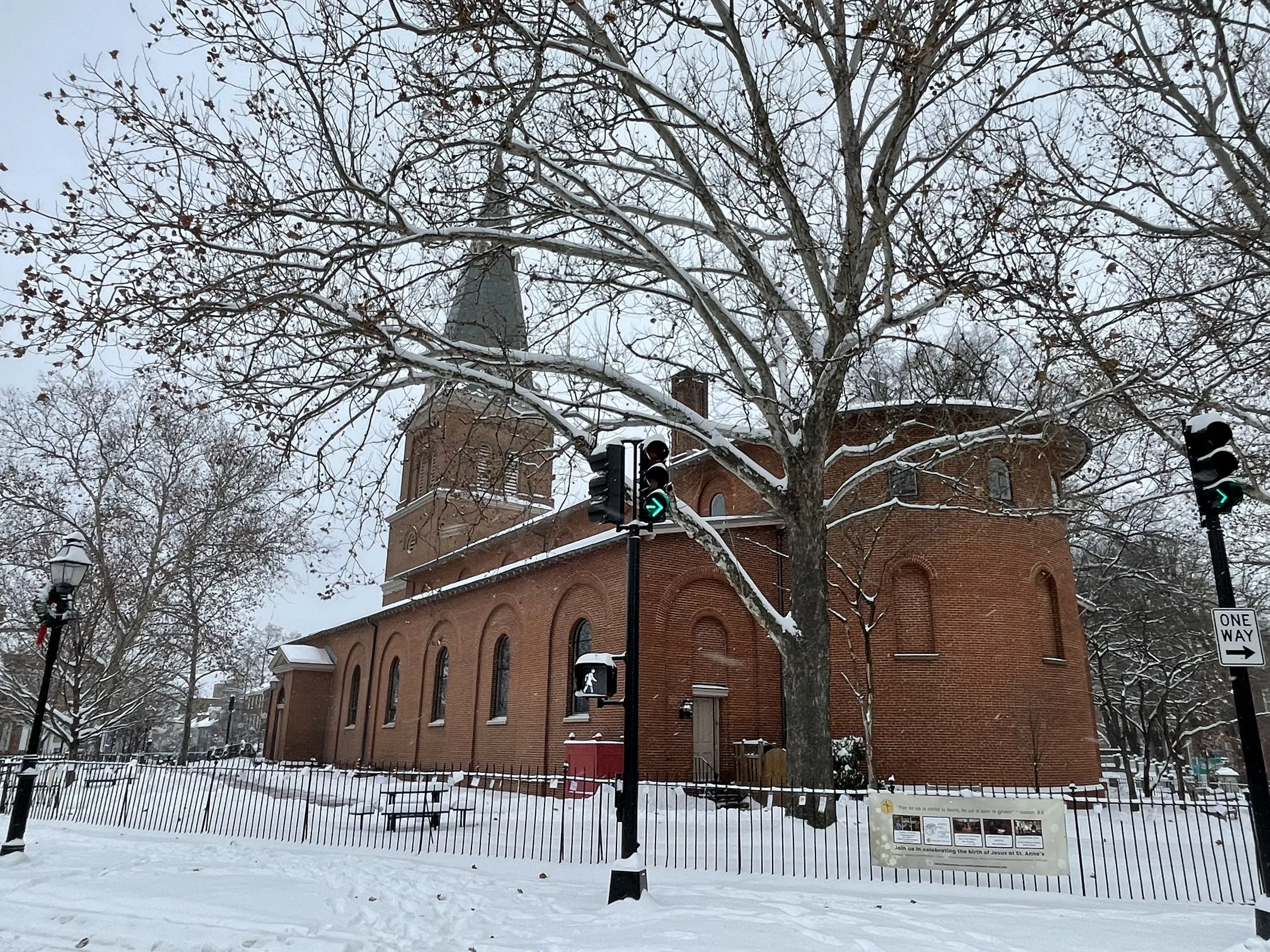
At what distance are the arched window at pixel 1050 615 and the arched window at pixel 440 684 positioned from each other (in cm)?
1977

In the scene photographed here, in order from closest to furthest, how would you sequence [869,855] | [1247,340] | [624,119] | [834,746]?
[1247,340]
[869,855]
[624,119]
[834,746]

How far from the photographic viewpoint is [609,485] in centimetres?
845

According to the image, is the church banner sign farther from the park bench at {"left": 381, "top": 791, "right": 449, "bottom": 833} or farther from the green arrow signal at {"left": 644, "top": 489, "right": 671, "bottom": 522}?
the park bench at {"left": 381, "top": 791, "right": 449, "bottom": 833}

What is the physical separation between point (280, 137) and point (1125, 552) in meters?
32.9

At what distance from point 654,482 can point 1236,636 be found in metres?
5.30

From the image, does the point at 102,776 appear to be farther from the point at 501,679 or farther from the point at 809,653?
the point at 809,653

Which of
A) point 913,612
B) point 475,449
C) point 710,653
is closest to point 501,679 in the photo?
point 710,653

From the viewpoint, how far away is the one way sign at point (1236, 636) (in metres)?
7.07

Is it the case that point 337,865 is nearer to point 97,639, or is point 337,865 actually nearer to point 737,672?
point 737,672

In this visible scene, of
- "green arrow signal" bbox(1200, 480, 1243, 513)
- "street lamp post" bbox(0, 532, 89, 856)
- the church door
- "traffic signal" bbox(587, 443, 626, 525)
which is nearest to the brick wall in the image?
the church door

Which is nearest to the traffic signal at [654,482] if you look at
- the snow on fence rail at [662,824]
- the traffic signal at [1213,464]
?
the snow on fence rail at [662,824]

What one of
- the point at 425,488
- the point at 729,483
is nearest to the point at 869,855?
the point at 729,483

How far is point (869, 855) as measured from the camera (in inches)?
399

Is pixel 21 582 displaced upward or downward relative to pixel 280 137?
downward
